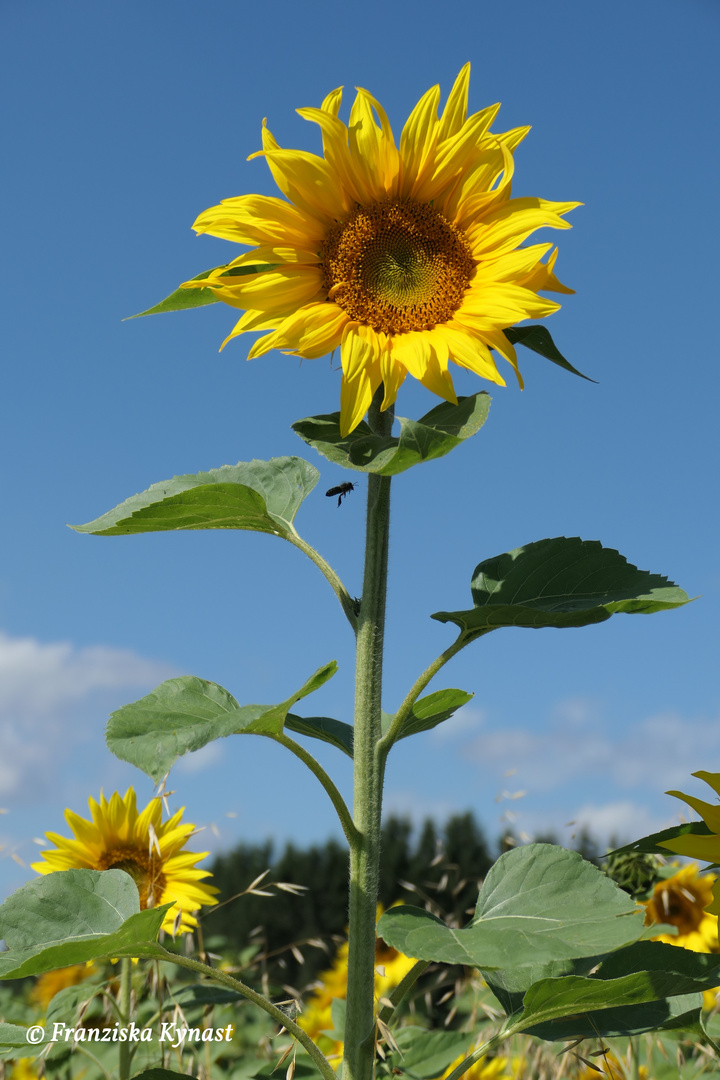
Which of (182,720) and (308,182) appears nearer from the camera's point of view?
(182,720)

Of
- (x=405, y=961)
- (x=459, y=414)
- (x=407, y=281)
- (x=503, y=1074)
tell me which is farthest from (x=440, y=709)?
(x=405, y=961)

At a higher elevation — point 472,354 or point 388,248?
point 388,248

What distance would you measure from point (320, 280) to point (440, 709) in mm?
1059

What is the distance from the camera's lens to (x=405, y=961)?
5.62 m

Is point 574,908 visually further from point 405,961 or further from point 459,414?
point 405,961

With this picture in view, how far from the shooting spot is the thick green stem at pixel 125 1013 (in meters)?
3.00

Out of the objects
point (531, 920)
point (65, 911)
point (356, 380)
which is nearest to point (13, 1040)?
point (65, 911)

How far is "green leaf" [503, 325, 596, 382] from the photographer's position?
6.96 ft

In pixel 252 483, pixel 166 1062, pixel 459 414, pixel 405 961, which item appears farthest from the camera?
pixel 405 961

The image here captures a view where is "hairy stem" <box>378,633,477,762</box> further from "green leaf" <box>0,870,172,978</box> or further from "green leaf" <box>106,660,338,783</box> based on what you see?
"green leaf" <box>0,870,172,978</box>

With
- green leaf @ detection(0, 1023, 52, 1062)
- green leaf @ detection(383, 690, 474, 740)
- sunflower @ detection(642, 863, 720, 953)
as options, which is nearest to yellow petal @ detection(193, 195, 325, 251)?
green leaf @ detection(383, 690, 474, 740)

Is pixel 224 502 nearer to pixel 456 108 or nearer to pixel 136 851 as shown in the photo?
pixel 456 108

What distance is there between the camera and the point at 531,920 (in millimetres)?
1846

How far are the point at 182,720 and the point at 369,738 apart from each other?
422 mm
